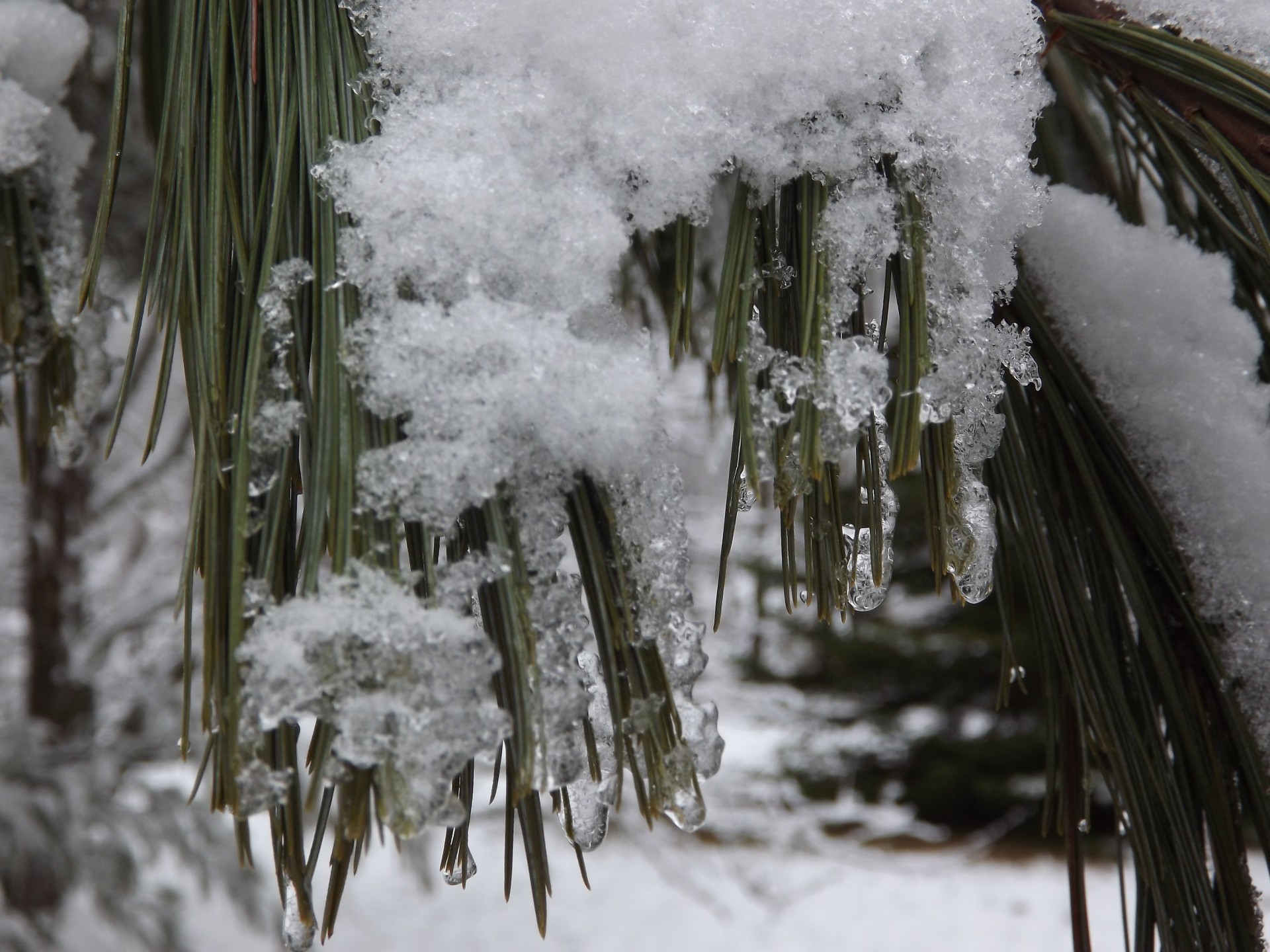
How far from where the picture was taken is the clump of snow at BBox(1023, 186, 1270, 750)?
53 centimetres

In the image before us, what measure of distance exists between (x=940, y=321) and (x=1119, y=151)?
0.44 meters

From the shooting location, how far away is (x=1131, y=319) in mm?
572

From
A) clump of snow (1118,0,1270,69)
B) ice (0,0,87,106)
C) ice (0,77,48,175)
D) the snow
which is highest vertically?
ice (0,0,87,106)

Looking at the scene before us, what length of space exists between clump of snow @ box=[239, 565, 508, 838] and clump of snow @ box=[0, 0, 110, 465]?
34 cm

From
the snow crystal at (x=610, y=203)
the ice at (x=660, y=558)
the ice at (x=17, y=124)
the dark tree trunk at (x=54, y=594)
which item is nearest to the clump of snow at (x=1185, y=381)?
the snow crystal at (x=610, y=203)

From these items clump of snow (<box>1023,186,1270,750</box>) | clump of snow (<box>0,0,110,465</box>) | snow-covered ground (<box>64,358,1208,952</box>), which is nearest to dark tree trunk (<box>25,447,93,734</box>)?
snow-covered ground (<box>64,358,1208,952</box>)

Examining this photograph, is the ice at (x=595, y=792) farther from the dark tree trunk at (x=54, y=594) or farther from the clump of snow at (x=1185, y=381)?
the dark tree trunk at (x=54, y=594)

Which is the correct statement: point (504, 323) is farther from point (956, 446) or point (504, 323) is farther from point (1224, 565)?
point (1224, 565)

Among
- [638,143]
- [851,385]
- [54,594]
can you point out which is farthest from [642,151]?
[54,594]

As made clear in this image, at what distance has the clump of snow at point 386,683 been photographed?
0.32 metres

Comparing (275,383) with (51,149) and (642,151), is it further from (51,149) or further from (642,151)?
(51,149)

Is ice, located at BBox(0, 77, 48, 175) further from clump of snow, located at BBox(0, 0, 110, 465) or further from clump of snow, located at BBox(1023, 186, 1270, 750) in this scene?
clump of snow, located at BBox(1023, 186, 1270, 750)

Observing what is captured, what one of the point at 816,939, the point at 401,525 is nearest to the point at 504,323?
the point at 401,525

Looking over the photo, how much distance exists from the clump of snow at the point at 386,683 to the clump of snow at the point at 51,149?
1.12ft
